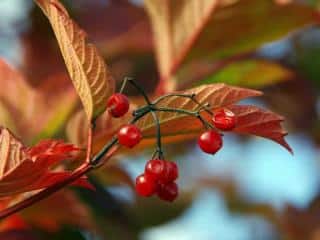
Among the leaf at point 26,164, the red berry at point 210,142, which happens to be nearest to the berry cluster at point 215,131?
the red berry at point 210,142

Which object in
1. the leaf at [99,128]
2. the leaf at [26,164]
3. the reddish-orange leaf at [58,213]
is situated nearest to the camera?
the leaf at [26,164]

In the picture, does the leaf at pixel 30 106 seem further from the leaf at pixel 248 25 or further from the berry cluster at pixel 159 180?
the berry cluster at pixel 159 180

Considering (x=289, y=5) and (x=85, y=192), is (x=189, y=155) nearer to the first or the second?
(x=85, y=192)

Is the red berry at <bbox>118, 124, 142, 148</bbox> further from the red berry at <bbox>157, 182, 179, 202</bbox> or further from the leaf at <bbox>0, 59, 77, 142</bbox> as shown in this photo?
the leaf at <bbox>0, 59, 77, 142</bbox>

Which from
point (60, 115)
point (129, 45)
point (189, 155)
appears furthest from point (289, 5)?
point (189, 155)

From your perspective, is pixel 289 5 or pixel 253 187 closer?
pixel 289 5
